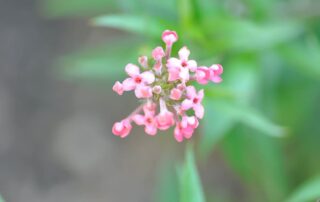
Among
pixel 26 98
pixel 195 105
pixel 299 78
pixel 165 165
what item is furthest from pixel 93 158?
pixel 195 105

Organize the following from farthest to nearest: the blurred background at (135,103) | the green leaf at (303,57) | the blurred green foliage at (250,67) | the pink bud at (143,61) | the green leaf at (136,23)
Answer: the green leaf at (303,57) → the blurred background at (135,103) → the blurred green foliage at (250,67) → the green leaf at (136,23) → the pink bud at (143,61)

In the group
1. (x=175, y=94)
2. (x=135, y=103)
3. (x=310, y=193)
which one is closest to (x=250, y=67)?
(x=310, y=193)

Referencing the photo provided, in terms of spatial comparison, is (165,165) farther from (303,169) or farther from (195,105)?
(195,105)

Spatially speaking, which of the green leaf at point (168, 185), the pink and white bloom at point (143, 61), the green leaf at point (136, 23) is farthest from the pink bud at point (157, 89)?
the green leaf at point (168, 185)

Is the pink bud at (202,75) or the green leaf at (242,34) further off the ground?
the green leaf at (242,34)

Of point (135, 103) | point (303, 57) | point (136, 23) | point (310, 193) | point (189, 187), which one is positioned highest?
point (135, 103)

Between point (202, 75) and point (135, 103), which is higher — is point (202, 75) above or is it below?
below

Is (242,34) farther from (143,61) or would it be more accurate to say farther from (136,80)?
(136,80)

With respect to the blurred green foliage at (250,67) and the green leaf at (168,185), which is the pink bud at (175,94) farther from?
the green leaf at (168,185)
